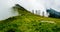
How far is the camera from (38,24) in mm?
20969

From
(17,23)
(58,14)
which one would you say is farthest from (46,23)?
(58,14)

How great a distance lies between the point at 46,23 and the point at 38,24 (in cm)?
95

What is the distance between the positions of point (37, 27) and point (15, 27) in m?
2.40

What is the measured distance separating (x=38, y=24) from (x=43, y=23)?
27.0 inches

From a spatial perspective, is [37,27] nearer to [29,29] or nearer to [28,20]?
[29,29]

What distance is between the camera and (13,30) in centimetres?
1917

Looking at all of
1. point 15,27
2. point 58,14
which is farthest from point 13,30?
point 58,14

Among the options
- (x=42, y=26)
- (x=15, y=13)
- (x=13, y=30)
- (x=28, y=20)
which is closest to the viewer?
(x=13, y=30)

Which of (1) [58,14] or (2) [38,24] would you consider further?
(1) [58,14]

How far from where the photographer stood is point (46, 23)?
69.4 feet

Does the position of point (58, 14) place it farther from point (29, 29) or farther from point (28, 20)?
point (29, 29)

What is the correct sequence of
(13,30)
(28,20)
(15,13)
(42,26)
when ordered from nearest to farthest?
1. (13,30)
2. (42,26)
3. (28,20)
4. (15,13)

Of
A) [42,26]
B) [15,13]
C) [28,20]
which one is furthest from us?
[15,13]

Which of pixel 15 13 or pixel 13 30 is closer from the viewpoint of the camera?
pixel 13 30
